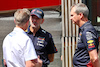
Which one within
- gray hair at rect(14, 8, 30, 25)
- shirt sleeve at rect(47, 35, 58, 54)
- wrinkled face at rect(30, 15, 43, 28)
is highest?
gray hair at rect(14, 8, 30, 25)

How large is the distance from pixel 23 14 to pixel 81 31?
889mm

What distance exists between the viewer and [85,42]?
301 centimetres

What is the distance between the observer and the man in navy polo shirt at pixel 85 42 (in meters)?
2.96

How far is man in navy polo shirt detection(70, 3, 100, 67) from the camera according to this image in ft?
9.71

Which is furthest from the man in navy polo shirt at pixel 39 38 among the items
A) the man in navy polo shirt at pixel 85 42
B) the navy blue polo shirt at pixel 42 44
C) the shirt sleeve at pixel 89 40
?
the shirt sleeve at pixel 89 40

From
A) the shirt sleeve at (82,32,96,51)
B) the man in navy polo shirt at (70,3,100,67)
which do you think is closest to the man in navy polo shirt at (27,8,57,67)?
the man in navy polo shirt at (70,3,100,67)

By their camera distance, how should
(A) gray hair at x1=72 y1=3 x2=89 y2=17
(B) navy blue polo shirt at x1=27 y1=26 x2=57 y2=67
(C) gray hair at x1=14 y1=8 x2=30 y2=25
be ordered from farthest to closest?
1. (B) navy blue polo shirt at x1=27 y1=26 x2=57 y2=67
2. (A) gray hair at x1=72 y1=3 x2=89 y2=17
3. (C) gray hair at x1=14 y1=8 x2=30 y2=25

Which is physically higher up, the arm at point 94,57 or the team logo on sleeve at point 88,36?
the team logo on sleeve at point 88,36

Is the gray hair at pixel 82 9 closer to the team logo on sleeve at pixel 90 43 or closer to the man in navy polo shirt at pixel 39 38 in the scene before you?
the team logo on sleeve at pixel 90 43

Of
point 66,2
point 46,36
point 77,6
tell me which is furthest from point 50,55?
point 66,2

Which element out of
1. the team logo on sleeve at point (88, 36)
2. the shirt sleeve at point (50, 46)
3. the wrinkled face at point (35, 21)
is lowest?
the shirt sleeve at point (50, 46)

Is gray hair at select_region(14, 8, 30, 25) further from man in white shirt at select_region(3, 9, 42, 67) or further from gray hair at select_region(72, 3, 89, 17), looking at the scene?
gray hair at select_region(72, 3, 89, 17)

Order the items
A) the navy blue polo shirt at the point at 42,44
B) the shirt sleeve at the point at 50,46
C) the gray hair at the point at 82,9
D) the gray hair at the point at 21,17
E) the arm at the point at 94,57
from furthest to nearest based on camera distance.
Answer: the shirt sleeve at the point at 50,46, the navy blue polo shirt at the point at 42,44, the gray hair at the point at 82,9, the arm at the point at 94,57, the gray hair at the point at 21,17

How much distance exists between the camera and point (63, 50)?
5094mm
